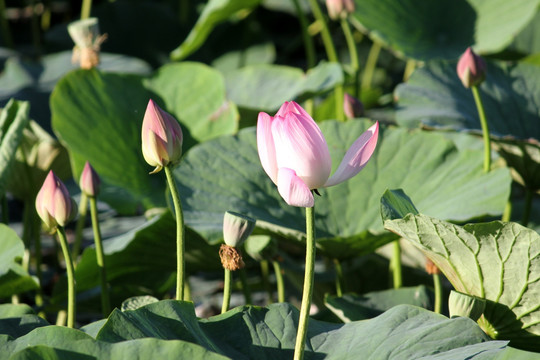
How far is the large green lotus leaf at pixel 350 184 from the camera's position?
4.05 feet

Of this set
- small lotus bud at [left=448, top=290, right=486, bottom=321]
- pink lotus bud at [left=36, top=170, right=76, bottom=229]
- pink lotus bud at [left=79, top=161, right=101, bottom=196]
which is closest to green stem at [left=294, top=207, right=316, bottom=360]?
small lotus bud at [left=448, top=290, right=486, bottom=321]

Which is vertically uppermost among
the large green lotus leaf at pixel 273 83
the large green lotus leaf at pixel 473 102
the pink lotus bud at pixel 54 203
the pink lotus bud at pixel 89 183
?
the pink lotus bud at pixel 54 203

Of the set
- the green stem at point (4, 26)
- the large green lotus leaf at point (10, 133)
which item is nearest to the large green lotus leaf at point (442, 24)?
the large green lotus leaf at point (10, 133)

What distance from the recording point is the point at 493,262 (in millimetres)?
878

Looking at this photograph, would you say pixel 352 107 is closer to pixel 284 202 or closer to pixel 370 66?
pixel 284 202

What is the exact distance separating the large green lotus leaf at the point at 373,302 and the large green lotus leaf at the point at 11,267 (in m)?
0.47

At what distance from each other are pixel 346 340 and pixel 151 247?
530 millimetres

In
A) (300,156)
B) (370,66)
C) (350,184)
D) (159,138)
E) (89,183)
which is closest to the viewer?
(300,156)

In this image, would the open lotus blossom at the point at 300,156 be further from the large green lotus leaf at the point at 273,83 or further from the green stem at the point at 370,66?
the green stem at the point at 370,66

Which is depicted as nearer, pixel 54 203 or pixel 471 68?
pixel 54 203

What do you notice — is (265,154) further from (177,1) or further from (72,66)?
(177,1)

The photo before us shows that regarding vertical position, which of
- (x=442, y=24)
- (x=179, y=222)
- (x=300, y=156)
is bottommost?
(x=442, y=24)

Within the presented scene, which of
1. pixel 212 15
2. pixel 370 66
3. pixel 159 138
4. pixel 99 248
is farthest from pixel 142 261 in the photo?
pixel 370 66

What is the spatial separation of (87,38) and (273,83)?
1.95ft
